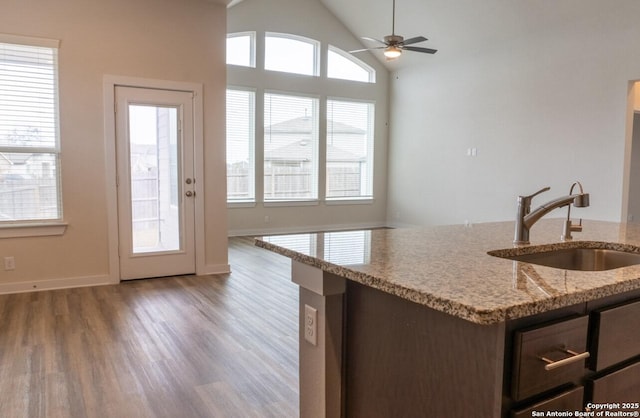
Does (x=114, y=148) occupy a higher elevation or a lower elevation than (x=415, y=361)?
higher

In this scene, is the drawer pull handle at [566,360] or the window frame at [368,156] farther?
the window frame at [368,156]

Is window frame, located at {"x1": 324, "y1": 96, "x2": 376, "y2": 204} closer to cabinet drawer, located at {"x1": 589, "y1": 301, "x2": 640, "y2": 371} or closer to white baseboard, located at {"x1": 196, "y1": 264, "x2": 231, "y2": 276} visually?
white baseboard, located at {"x1": 196, "y1": 264, "x2": 231, "y2": 276}

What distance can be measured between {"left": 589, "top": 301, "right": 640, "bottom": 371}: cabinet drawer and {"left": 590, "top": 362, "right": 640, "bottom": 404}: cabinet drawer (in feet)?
0.11

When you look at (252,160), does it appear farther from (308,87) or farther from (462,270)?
(462,270)

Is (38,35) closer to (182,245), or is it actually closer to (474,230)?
(182,245)

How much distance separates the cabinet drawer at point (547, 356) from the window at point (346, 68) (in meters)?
8.09

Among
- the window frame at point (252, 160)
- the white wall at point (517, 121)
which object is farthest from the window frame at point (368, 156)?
the window frame at point (252, 160)

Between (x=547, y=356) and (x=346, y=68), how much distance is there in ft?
27.8

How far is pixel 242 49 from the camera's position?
785cm

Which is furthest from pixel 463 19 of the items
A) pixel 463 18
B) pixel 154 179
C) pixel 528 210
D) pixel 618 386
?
pixel 618 386

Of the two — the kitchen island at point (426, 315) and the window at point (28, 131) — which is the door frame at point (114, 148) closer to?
the window at point (28, 131)

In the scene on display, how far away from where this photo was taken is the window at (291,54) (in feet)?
26.5

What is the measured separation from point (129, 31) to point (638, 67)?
228 inches

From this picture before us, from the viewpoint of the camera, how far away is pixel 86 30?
438 cm
